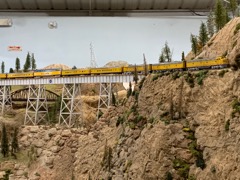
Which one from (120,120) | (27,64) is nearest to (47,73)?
(120,120)

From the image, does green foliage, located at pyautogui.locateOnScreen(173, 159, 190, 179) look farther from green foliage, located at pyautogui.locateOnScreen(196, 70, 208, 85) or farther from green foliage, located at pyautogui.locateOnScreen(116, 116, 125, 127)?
green foliage, located at pyautogui.locateOnScreen(116, 116, 125, 127)

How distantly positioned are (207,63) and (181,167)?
34.3 ft

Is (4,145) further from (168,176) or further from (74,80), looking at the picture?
(168,176)

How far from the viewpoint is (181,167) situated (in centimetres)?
2748

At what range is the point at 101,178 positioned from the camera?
34.2m

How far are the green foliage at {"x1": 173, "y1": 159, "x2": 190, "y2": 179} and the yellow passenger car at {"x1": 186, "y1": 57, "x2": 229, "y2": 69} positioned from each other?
911cm

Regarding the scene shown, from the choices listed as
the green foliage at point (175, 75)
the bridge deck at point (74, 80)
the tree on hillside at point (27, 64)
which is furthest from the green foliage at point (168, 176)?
the tree on hillside at point (27, 64)

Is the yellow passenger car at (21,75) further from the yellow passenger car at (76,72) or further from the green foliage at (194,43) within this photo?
the green foliage at (194,43)

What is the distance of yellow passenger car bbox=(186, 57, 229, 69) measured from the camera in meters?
30.5

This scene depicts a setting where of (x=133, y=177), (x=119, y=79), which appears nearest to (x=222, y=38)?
(x=119, y=79)

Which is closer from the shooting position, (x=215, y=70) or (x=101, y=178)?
(x=215, y=70)

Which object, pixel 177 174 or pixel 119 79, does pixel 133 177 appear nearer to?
pixel 177 174

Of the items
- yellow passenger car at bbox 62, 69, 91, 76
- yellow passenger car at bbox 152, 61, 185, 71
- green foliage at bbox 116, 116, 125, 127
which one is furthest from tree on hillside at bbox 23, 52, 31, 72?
yellow passenger car at bbox 152, 61, 185, 71

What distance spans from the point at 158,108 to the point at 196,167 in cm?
741
